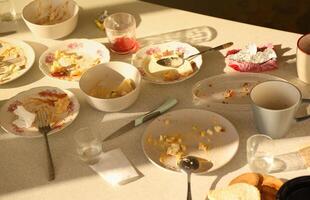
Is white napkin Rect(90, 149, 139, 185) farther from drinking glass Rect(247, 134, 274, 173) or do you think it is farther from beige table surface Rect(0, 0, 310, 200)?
drinking glass Rect(247, 134, 274, 173)

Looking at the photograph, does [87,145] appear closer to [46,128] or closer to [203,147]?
[46,128]

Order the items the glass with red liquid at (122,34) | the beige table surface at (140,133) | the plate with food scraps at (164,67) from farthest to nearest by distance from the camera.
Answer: the glass with red liquid at (122,34) < the plate with food scraps at (164,67) < the beige table surface at (140,133)

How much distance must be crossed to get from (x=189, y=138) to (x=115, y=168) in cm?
22

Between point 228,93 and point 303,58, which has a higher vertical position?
→ point 303,58

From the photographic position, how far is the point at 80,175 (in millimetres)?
1191

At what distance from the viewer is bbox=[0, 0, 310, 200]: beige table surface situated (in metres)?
1.15

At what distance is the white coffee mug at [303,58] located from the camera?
1344mm

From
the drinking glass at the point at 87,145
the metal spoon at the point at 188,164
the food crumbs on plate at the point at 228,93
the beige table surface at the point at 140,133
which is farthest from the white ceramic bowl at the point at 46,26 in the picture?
the metal spoon at the point at 188,164

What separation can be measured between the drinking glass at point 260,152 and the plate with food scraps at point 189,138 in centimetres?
4

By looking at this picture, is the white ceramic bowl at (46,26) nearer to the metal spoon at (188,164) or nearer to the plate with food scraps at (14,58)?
the plate with food scraps at (14,58)

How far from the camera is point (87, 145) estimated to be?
125 centimetres

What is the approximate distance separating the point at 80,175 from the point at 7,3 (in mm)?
867

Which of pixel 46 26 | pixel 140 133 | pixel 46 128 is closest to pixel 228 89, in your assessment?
pixel 140 133

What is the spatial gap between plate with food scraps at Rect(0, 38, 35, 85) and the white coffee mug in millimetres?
837
